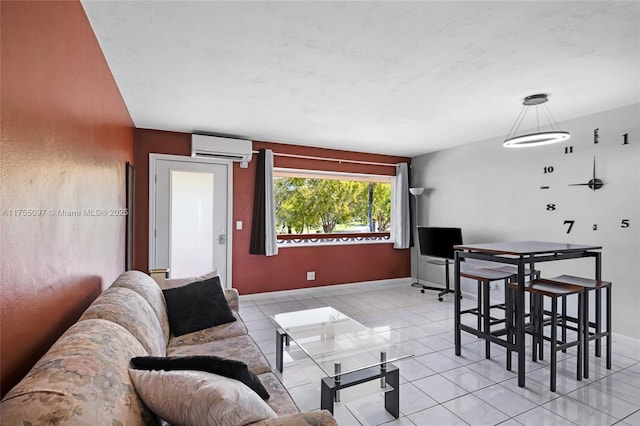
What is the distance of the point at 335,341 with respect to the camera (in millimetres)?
2502

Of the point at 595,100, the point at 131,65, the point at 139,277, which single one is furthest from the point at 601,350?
the point at 131,65

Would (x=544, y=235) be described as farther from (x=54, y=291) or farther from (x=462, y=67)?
(x=54, y=291)

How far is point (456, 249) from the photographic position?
121 inches

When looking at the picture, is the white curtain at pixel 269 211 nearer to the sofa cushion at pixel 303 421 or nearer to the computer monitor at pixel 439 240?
the computer monitor at pixel 439 240

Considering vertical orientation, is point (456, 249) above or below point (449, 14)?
below

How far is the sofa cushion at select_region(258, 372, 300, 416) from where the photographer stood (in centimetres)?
150

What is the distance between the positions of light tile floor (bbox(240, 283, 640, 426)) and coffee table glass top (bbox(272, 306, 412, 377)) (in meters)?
0.32

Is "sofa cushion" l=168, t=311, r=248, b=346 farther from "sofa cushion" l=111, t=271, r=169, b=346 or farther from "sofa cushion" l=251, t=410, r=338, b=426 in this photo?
"sofa cushion" l=251, t=410, r=338, b=426

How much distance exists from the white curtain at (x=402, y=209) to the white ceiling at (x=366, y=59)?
2088 mm

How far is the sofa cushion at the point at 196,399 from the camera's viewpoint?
1029 millimetres

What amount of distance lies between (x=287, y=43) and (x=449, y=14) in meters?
0.97

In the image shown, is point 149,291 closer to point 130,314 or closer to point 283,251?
point 130,314

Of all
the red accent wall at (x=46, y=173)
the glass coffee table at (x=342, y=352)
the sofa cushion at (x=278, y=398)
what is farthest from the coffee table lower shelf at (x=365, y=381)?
the red accent wall at (x=46, y=173)

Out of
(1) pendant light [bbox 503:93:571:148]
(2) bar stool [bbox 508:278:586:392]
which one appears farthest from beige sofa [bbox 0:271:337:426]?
(1) pendant light [bbox 503:93:571:148]
